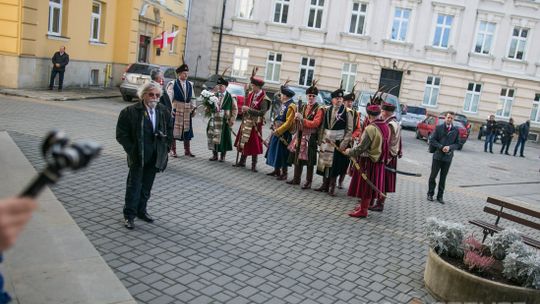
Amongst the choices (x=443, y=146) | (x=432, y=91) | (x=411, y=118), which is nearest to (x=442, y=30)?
(x=432, y=91)

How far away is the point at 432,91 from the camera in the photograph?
32.3 m

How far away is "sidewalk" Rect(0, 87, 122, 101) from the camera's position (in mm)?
16484

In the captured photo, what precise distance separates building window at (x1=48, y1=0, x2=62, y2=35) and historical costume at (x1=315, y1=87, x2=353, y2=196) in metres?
14.0

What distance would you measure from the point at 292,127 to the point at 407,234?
11.2ft

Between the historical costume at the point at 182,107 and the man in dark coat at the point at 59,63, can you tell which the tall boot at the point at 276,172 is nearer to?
the historical costume at the point at 182,107

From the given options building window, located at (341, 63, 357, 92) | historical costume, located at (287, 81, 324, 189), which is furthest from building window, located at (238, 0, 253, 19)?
historical costume, located at (287, 81, 324, 189)

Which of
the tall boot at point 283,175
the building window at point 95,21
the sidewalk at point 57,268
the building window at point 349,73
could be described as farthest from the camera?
the building window at point 349,73

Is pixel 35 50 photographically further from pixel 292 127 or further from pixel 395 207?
pixel 395 207

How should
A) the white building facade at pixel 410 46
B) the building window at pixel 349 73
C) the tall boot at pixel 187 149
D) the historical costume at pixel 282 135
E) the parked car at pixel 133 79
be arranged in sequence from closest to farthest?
the historical costume at pixel 282 135 → the tall boot at pixel 187 149 → the parked car at pixel 133 79 → the white building facade at pixel 410 46 → the building window at pixel 349 73

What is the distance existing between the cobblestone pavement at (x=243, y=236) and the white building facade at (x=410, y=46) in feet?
71.9

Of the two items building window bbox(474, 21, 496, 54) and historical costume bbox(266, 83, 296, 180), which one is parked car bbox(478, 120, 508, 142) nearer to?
building window bbox(474, 21, 496, 54)

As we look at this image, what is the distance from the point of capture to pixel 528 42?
31.8m

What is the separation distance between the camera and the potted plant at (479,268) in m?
5.02

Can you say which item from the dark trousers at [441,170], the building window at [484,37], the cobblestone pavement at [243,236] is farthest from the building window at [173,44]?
the dark trousers at [441,170]
